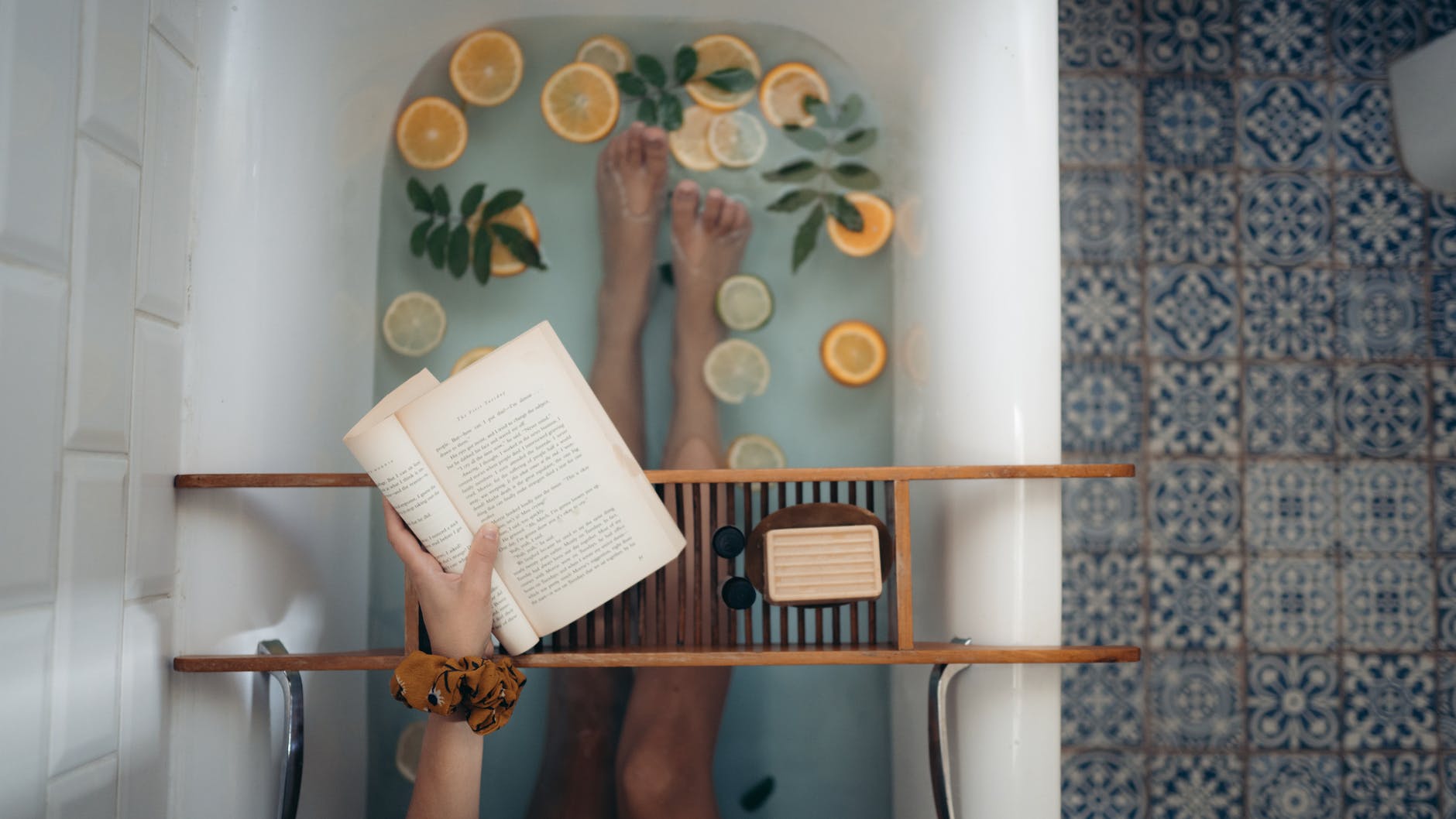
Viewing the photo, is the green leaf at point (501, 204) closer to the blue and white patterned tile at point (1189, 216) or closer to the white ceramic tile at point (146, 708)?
the white ceramic tile at point (146, 708)

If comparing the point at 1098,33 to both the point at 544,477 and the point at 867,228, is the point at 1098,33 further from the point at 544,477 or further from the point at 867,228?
the point at 544,477

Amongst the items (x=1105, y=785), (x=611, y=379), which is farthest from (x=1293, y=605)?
(x=611, y=379)

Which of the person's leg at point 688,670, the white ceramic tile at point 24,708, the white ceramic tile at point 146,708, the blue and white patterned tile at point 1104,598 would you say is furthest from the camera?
the blue and white patterned tile at point 1104,598

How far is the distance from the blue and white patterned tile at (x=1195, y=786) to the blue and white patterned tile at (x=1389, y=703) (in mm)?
174

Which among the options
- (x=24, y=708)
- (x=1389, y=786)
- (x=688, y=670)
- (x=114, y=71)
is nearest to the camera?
(x=24, y=708)

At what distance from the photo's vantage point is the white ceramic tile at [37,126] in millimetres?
627

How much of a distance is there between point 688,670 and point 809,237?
0.45 meters

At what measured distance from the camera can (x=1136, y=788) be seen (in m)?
1.37

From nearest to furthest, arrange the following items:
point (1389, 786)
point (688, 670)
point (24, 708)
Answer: point (24, 708)
point (688, 670)
point (1389, 786)

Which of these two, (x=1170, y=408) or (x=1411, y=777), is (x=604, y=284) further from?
(x=1411, y=777)

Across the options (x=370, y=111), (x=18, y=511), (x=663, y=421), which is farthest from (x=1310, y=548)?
(x=18, y=511)

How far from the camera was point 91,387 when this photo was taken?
708 millimetres

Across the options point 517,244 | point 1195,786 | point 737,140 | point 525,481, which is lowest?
point 1195,786

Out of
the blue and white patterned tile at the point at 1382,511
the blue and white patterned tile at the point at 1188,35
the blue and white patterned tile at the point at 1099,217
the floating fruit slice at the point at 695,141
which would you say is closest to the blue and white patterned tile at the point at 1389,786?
the blue and white patterned tile at the point at 1382,511
